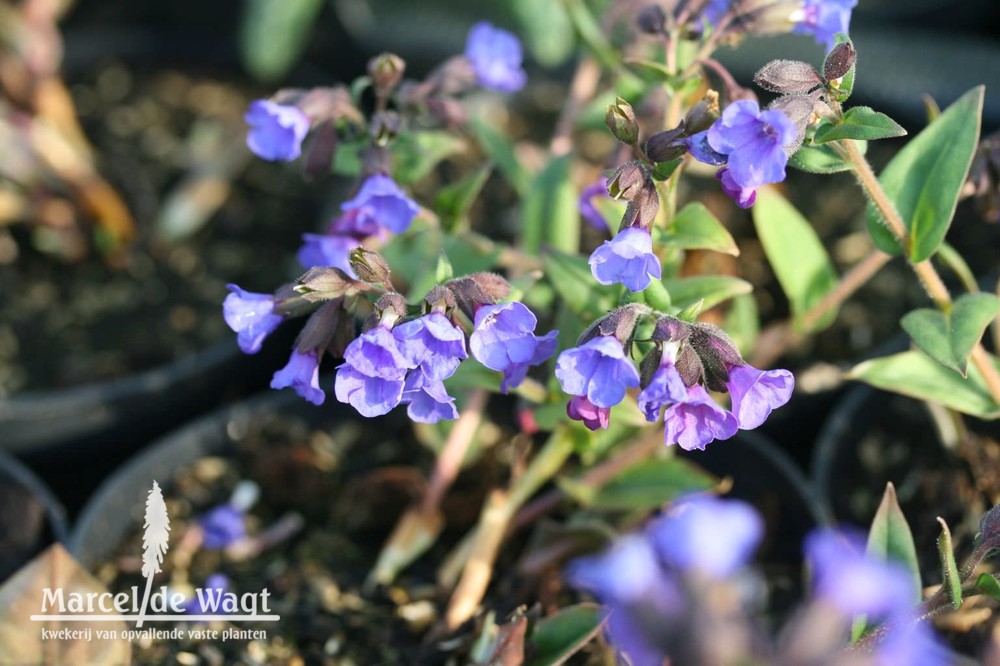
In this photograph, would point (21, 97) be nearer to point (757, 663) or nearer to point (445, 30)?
point (445, 30)

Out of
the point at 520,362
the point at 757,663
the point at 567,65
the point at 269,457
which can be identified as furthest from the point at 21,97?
the point at 757,663

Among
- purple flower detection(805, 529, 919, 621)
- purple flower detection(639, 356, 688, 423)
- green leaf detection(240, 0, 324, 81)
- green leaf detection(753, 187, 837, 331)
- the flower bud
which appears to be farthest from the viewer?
green leaf detection(240, 0, 324, 81)

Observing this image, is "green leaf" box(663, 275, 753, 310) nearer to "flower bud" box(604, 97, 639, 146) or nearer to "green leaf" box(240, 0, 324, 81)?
"flower bud" box(604, 97, 639, 146)

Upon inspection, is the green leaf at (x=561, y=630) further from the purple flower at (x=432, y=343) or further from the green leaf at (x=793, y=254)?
the green leaf at (x=793, y=254)

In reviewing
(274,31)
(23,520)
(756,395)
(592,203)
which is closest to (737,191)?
(756,395)

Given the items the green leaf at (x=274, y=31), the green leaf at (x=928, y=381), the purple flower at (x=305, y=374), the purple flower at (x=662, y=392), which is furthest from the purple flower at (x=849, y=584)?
the green leaf at (x=274, y=31)

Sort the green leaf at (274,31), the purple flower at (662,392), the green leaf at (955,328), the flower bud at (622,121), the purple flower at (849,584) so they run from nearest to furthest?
the purple flower at (849,584) < the purple flower at (662,392) < the flower bud at (622,121) < the green leaf at (955,328) < the green leaf at (274,31)

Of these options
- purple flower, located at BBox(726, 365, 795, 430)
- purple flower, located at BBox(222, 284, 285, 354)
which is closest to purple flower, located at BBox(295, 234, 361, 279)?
purple flower, located at BBox(222, 284, 285, 354)
